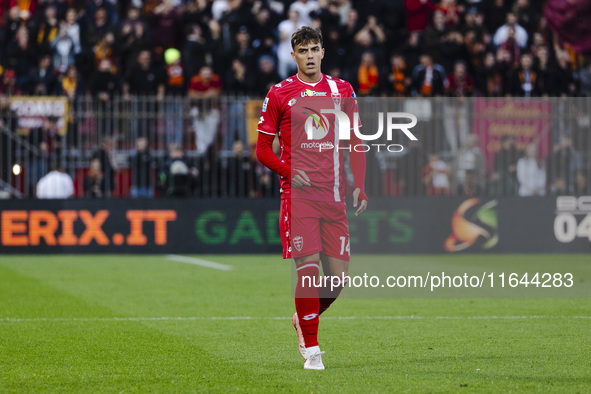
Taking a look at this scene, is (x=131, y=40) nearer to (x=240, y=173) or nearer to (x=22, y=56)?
(x=22, y=56)

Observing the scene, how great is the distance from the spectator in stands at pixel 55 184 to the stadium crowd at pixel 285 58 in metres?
0.21

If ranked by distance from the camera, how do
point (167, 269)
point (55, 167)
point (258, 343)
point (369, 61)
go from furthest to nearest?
point (369, 61), point (55, 167), point (167, 269), point (258, 343)

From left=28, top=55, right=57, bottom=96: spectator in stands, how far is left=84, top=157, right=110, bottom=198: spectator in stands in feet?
6.28

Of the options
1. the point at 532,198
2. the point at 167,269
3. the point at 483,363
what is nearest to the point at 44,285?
the point at 167,269

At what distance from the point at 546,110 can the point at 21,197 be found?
9.13m

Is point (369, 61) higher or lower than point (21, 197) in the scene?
higher

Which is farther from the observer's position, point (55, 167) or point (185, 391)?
point (55, 167)

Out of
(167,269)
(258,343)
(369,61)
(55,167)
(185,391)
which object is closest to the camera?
(185,391)

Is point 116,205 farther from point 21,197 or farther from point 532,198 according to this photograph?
point 532,198

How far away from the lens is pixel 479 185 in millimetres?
17609

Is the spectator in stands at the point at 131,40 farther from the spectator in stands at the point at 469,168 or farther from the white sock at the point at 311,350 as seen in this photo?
the white sock at the point at 311,350

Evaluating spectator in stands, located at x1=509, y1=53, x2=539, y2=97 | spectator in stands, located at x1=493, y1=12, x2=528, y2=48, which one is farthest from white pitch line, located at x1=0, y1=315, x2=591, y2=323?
spectator in stands, located at x1=493, y1=12, x2=528, y2=48

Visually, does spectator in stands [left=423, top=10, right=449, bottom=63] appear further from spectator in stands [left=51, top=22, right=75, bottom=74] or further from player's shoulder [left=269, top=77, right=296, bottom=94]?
player's shoulder [left=269, top=77, right=296, bottom=94]

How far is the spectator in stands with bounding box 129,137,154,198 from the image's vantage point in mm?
17328
